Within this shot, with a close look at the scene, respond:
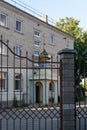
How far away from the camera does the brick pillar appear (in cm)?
909

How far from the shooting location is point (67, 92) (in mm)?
9109

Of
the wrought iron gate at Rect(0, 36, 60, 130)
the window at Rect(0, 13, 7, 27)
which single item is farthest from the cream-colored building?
the wrought iron gate at Rect(0, 36, 60, 130)

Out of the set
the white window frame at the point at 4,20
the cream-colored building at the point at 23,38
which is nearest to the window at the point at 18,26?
the cream-colored building at the point at 23,38

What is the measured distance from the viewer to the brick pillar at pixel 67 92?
9.09 m

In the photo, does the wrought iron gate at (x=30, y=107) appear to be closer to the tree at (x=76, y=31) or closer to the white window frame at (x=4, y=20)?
the white window frame at (x=4, y=20)

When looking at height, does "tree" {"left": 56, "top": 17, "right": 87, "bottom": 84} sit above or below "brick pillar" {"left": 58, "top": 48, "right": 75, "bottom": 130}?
above

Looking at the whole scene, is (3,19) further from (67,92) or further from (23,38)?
(67,92)

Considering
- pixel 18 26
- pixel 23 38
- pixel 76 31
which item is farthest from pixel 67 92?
pixel 76 31

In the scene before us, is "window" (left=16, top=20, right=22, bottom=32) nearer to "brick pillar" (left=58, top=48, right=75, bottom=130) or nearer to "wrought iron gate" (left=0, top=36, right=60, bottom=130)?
"wrought iron gate" (left=0, top=36, right=60, bottom=130)

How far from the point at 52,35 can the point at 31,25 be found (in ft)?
18.7

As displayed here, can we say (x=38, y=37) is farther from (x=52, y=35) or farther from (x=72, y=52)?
(x=72, y=52)

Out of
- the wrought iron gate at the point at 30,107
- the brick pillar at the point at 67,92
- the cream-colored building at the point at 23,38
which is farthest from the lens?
the cream-colored building at the point at 23,38

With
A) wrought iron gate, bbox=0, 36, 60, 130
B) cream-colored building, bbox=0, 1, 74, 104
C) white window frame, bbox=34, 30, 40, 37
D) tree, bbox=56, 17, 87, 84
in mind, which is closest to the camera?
wrought iron gate, bbox=0, 36, 60, 130

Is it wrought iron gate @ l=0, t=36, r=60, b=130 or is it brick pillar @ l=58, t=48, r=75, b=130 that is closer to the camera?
brick pillar @ l=58, t=48, r=75, b=130
